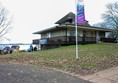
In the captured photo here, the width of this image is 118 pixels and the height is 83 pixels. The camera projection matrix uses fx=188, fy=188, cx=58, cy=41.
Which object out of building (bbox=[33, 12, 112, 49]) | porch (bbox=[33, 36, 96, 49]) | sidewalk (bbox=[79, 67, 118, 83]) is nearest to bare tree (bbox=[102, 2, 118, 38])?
building (bbox=[33, 12, 112, 49])

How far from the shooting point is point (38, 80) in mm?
7473

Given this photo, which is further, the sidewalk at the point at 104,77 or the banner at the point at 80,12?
the banner at the point at 80,12

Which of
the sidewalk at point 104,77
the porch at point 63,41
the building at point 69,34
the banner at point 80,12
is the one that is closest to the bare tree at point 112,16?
the building at point 69,34

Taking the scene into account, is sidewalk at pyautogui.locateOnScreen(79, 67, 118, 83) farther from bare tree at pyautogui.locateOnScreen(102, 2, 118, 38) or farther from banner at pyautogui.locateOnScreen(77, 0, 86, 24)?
bare tree at pyautogui.locateOnScreen(102, 2, 118, 38)

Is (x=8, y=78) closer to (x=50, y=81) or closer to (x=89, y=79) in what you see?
(x=50, y=81)

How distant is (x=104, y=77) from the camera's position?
29.8 feet

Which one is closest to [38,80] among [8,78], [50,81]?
[50,81]

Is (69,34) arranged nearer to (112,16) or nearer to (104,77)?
(112,16)

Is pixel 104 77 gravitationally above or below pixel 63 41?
below

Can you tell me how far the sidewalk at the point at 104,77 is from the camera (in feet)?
27.9

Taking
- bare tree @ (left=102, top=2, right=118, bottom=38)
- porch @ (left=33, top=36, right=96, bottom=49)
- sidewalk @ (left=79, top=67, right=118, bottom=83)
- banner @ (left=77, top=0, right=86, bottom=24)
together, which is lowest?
sidewalk @ (left=79, top=67, right=118, bottom=83)

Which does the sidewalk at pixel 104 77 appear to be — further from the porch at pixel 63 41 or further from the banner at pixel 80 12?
the porch at pixel 63 41

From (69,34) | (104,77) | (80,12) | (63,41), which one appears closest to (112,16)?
(69,34)

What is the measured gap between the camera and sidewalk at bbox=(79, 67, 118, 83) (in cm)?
852
